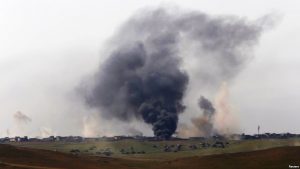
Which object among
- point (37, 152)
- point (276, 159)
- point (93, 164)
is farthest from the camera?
point (37, 152)

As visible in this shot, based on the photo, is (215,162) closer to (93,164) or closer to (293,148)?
(293,148)

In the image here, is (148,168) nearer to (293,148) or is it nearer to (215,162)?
(215,162)

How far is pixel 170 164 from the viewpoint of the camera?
106 m

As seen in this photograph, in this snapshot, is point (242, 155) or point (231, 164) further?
point (242, 155)

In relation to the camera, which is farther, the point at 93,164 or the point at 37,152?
the point at 37,152

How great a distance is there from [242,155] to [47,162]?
145ft

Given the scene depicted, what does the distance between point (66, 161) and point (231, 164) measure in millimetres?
37179

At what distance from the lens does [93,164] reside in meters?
104

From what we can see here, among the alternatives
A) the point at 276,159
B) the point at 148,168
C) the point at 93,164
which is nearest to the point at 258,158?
the point at 276,159

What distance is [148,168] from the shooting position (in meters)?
105

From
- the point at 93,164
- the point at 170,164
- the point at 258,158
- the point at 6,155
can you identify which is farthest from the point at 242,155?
the point at 6,155

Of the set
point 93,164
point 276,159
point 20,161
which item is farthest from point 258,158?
point 20,161

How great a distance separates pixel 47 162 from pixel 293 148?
55265 mm

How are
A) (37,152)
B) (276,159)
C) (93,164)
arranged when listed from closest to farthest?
1. (276,159)
2. (93,164)
3. (37,152)
